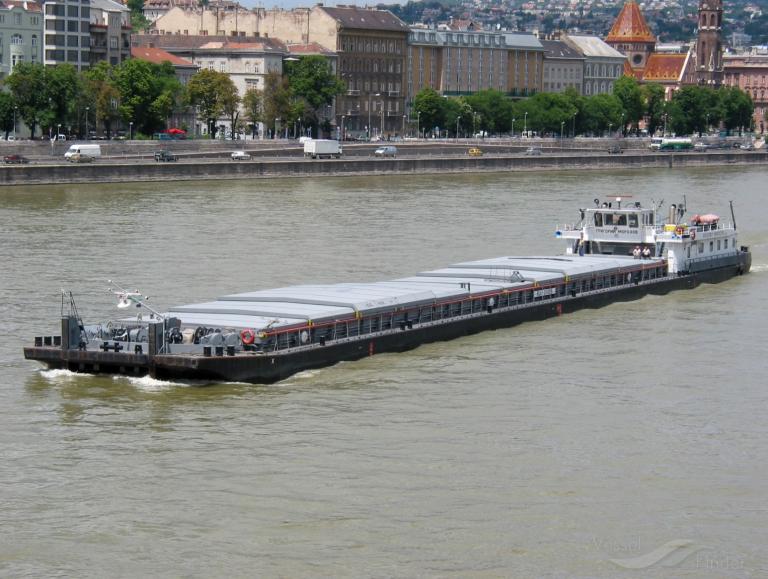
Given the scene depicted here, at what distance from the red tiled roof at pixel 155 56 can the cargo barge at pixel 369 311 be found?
76.2 m

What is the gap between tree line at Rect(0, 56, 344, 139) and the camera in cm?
9419

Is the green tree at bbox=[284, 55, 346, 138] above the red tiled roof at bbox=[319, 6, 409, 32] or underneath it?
underneath

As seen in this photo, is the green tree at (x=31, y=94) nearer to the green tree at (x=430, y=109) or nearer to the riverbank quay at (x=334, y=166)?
the riverbank quay at (x=334, y=166)

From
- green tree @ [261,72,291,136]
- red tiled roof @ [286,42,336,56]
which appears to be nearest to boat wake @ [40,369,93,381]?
green tree @ [261,72,291,136]

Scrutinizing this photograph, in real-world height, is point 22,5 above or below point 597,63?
above

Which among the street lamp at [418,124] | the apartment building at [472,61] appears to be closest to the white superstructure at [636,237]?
the street lamp at [418,124]

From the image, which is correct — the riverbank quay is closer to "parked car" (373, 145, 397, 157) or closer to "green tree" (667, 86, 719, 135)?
"parked car" (373, 145, 397, 157)

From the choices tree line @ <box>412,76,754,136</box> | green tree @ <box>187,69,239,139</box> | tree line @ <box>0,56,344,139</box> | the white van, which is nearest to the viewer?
the white van

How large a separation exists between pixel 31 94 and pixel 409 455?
7495 centimetres

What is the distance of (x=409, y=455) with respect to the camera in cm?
2295

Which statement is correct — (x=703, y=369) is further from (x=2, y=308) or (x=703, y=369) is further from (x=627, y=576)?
(x=2, y=308)

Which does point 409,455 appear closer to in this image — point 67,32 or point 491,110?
point 67,32

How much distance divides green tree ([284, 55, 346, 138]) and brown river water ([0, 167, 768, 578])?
84.5 metres

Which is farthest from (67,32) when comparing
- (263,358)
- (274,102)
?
(263,358)
